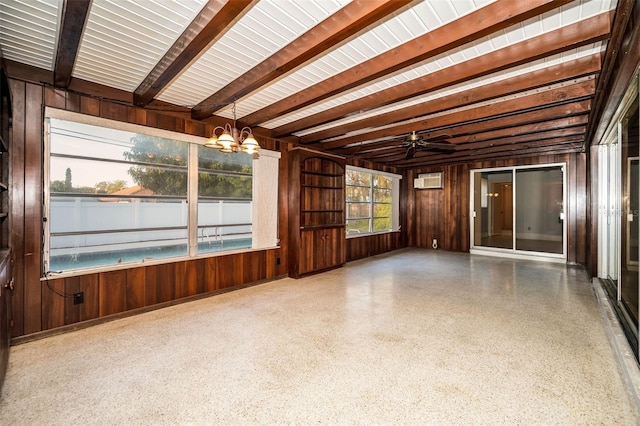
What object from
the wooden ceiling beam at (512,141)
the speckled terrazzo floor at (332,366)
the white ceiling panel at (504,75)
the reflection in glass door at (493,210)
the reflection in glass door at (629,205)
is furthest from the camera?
the reflection in glass door at (493,210)

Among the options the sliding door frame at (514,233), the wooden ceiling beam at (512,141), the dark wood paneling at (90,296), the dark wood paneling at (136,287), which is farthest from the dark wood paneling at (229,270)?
the sliding door frame at (514,233)

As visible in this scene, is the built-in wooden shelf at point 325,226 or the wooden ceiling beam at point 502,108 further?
the built-in wooden shelf at point 325,226

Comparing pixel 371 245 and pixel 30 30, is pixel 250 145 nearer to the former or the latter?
pixel 30 30

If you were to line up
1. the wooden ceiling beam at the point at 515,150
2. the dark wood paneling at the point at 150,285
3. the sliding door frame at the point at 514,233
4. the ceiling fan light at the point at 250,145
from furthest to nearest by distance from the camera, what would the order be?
the sliding door frame at the point at 514,233 → the wooden ceiling beam at the point at 515,150 → the dark wood paneling at the point at 150,285 → the ceiling fan light at the point at 250,145

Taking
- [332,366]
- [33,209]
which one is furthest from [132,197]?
[332,366]

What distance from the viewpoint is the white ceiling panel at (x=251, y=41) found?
6.54 ft

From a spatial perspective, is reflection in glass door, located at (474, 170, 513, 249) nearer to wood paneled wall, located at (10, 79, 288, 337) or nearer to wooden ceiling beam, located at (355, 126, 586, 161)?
wooden ceiling beam, located at (355, 126, 586, 161)

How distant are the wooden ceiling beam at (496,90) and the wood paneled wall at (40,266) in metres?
2.80

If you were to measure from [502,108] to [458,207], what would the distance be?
16.0 ft

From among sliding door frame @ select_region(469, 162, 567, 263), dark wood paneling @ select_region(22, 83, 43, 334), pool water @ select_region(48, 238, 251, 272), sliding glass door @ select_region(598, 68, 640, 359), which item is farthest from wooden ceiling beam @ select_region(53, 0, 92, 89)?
sliding door frame @ select_region(469, 162, 567, 263)

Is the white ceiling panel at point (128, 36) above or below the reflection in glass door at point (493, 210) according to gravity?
above

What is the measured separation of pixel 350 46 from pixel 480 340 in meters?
2.97

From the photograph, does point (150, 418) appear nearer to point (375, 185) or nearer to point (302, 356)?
point (302, 356)

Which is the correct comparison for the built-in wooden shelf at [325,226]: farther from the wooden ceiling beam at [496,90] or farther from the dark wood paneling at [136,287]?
the dark wood paneling at [136,287]
